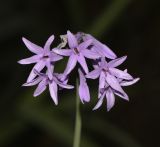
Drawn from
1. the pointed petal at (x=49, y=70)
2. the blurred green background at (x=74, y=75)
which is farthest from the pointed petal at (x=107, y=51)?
the blurred green background at (x=74, y=75)

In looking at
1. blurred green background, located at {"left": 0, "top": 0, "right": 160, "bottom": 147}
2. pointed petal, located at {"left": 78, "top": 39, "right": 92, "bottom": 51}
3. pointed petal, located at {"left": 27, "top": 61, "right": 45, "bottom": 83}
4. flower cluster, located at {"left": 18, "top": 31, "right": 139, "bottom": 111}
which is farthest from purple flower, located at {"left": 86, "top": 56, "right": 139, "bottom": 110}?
blurred green background, located at {"left": 0, "top": 0, "right": 160, "bottom": 147}

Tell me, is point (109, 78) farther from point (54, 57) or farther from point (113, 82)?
point (54, 57)

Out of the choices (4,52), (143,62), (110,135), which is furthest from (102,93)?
(143,62)

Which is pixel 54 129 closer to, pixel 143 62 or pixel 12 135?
pixel 12 135

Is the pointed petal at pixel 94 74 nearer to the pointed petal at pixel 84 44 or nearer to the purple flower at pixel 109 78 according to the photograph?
the purple flower at pixel 109 78

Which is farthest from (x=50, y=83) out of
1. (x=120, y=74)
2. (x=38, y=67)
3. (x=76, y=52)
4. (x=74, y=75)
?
(x=74, y=75)

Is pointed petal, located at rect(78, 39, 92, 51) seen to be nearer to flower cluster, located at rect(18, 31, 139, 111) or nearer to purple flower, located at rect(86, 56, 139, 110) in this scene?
flower cluster, located at rect(18, 31, 139, 111)
